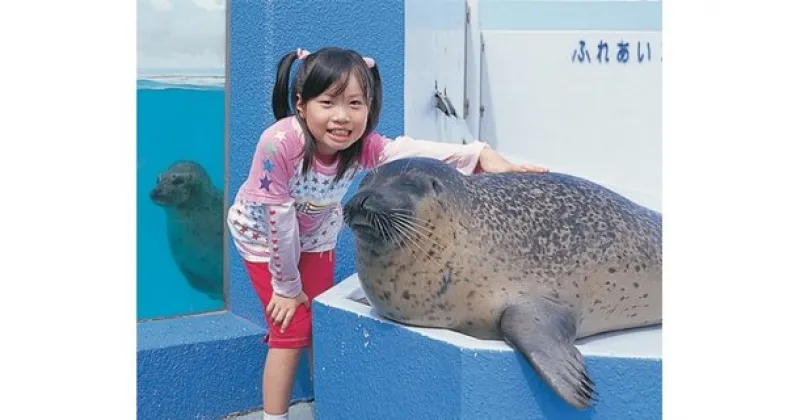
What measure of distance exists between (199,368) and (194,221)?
0.58 meters

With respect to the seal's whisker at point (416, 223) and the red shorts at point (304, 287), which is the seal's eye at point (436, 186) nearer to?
the seal's whisker at point (416, 223)

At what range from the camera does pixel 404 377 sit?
223 centimetres

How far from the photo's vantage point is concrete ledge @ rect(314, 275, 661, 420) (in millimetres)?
2041

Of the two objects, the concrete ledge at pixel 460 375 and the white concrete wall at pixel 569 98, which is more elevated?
the white concrete wall at pixel 569 98

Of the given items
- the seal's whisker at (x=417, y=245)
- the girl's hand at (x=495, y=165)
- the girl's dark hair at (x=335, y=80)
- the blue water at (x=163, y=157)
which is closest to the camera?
the seal's whisker at (x=417, y=245)

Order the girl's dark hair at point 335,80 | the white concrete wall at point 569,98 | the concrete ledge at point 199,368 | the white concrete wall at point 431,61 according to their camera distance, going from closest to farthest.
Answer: the girl's dark hair at point 335,80 < the concrete ledge at point 199,368 < the white concrete wall at point 431,61 < the white concrete wall at point 569,98

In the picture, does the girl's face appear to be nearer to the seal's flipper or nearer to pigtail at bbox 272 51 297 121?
pigtail at bbox 272 51 297 121

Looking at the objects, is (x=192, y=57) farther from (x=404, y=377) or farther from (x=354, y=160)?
(x=404, y=377)

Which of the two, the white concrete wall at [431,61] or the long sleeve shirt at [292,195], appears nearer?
the long sleeve shirt at [292,195]

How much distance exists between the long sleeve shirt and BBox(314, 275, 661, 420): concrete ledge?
0.83ft

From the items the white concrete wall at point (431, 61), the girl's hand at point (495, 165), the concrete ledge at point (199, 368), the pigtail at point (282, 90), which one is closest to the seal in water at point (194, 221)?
the concrete ledge at point (199, 368)

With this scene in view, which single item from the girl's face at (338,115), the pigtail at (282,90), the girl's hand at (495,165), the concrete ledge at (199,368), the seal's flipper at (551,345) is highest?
the pigtail at (282,90)

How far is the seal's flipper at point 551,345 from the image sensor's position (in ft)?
6.44

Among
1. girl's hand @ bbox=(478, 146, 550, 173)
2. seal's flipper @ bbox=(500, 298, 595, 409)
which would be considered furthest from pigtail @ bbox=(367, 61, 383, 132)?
seal's flipper @ bbox=(500, 298, 595, 409)
